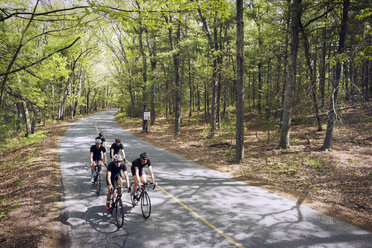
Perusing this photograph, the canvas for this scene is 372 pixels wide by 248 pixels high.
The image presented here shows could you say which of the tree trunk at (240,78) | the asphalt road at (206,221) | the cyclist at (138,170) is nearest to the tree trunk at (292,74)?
the tree trunk at (240,78)

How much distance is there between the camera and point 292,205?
7551 millimetres

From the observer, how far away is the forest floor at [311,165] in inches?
306

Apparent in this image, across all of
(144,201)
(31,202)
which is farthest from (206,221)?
(31,202)

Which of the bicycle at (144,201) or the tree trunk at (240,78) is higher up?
the tree trunk at (240,78)

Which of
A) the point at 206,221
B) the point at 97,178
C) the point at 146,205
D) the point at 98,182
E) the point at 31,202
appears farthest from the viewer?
the point at 97,178

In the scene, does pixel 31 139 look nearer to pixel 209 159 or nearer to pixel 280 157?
pixel 209 159

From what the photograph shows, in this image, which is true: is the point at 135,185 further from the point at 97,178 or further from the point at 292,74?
the point at 292,74

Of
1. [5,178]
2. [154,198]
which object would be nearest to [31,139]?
[5,178]

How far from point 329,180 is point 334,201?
2.00 metres

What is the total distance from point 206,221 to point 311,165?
7755 mm

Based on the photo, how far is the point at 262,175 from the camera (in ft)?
35.7

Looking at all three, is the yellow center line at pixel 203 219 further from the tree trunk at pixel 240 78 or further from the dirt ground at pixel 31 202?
the tree trunk at pixel 240 78

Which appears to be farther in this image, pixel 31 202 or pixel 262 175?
pixel 262 175

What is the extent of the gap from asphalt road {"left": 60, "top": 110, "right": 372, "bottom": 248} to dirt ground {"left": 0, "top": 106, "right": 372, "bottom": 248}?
0.63 metres
